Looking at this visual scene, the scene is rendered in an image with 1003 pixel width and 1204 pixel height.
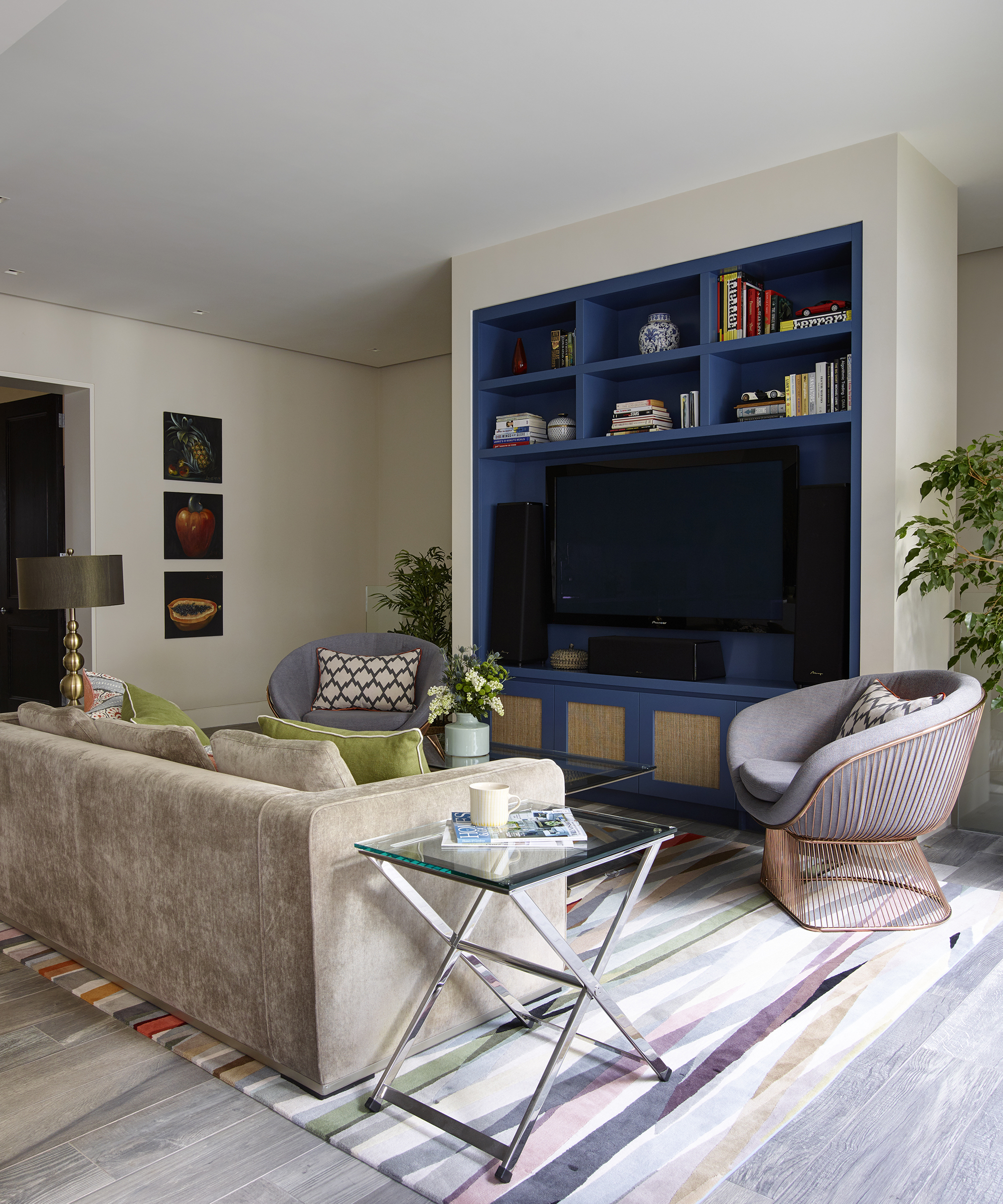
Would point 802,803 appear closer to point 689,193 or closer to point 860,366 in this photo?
point 860,366

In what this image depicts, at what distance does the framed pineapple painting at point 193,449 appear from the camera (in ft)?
22.6

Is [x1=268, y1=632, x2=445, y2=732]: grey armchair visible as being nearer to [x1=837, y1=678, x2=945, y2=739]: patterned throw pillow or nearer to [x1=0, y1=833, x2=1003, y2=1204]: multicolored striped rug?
[x1=0, y1=833, x2=1003, y2=1204]: multicolored striped rug

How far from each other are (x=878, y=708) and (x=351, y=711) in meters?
2.89

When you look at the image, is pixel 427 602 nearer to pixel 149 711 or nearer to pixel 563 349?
pixel 563 349

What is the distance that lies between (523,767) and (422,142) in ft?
9.11

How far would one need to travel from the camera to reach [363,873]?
7.01ft

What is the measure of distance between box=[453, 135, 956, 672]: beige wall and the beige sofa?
2.15m

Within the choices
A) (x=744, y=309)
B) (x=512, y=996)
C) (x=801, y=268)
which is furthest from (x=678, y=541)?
(x=512, y=996)

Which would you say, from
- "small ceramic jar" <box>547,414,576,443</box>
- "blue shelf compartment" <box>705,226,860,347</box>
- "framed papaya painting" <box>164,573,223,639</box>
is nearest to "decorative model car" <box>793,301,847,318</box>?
"blue shelf compartment" <box>705,226,860,347</box>

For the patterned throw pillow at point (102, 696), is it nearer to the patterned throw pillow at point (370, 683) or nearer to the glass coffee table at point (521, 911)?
the patterned throw pillow at point (370, 683)

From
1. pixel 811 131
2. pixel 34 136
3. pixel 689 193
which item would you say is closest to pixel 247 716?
pixel 34 136

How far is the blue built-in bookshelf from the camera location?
14.3 feet

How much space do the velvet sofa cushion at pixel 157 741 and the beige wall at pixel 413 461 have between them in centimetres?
498

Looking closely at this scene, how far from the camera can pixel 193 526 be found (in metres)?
7.04
